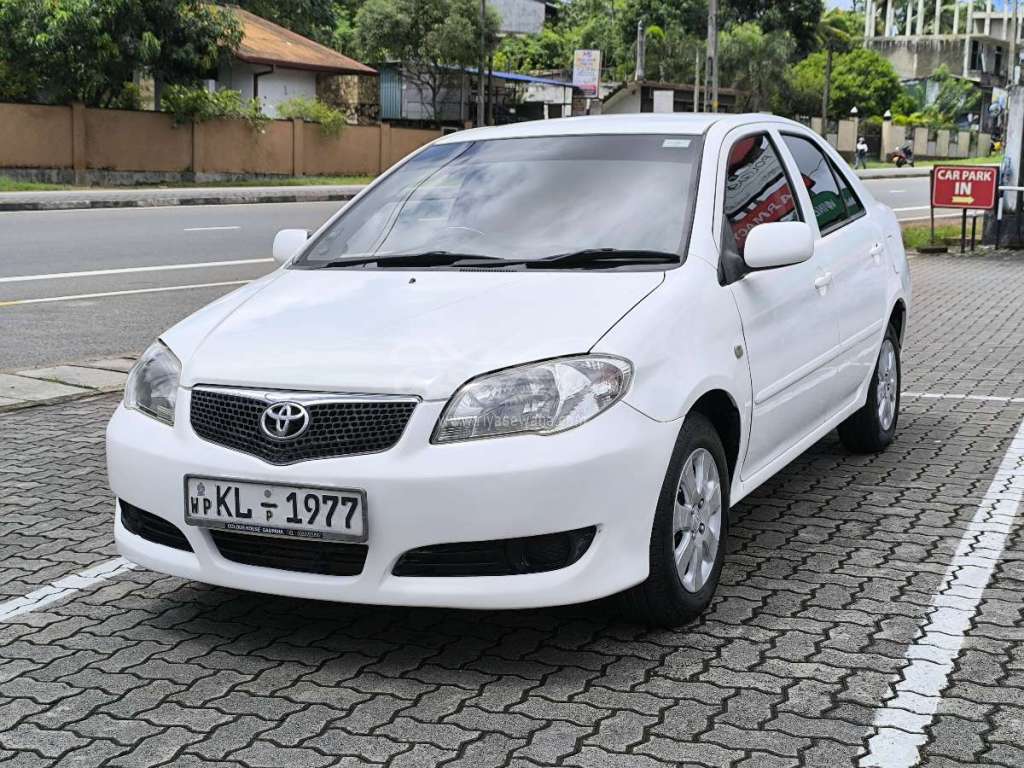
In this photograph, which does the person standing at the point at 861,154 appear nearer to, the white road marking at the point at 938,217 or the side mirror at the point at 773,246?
the white road marking at the point at 938,217

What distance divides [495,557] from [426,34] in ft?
176

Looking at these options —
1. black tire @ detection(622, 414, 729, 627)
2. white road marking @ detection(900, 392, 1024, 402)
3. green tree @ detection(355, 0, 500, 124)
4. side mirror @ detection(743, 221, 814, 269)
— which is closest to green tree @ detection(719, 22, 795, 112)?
green tree @ detection(355, 0, 500, 124)

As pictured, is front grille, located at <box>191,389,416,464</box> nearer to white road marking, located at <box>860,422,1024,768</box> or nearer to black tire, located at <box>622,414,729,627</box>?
black tire, located at <box>622,414,729,627</box>

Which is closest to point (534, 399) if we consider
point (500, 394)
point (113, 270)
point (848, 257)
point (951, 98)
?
point (500, 394)

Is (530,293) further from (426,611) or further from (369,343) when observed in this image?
(426,611)

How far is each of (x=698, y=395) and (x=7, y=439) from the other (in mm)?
4235

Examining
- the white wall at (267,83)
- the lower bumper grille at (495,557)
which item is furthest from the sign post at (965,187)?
the white wall at (267,83)

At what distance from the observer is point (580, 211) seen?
15.9 feet

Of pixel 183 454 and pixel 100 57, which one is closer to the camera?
pixel 183 454

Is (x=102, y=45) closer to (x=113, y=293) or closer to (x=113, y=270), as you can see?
(x=113, y=270)

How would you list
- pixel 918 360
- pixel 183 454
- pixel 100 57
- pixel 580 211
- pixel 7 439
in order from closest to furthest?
pixel 183 454 < pixel 580 211 < pixel 7 439 < pixel 918 360 < pixel 100 57

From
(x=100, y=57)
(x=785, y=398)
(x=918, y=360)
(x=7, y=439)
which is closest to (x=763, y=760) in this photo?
(x=785, y=398)

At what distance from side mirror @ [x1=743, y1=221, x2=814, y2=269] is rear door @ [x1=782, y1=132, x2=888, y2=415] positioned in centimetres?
92

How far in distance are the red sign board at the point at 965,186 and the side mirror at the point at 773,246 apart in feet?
50.5
